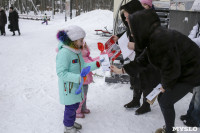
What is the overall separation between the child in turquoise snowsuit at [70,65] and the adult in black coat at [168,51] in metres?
0.74

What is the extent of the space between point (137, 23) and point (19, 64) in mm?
5105

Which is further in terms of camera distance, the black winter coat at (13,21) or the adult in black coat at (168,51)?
the black winter coat at (13,21)

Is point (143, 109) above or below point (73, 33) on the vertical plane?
below

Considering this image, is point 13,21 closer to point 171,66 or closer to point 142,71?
point 142,71

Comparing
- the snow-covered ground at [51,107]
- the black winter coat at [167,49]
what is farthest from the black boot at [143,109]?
the black winter coat at [167,49]

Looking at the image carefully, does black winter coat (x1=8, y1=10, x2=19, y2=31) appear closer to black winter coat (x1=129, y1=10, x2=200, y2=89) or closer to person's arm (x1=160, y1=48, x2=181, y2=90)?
black winter coat (x1=129, y1=10, x2=200, y2=89)

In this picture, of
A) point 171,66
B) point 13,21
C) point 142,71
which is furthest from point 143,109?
point 13,21

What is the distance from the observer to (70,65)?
2488 mm

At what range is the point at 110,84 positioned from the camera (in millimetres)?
4547

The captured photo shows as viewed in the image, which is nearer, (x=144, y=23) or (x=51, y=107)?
(x=144, y=23)

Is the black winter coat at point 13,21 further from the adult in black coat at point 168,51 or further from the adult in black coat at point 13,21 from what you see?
the adult in black coat at point 168,51

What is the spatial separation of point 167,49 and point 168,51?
0.07 ft

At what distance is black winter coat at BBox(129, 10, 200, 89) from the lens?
6.31 ft

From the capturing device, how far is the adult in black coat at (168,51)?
1925 millimetres
